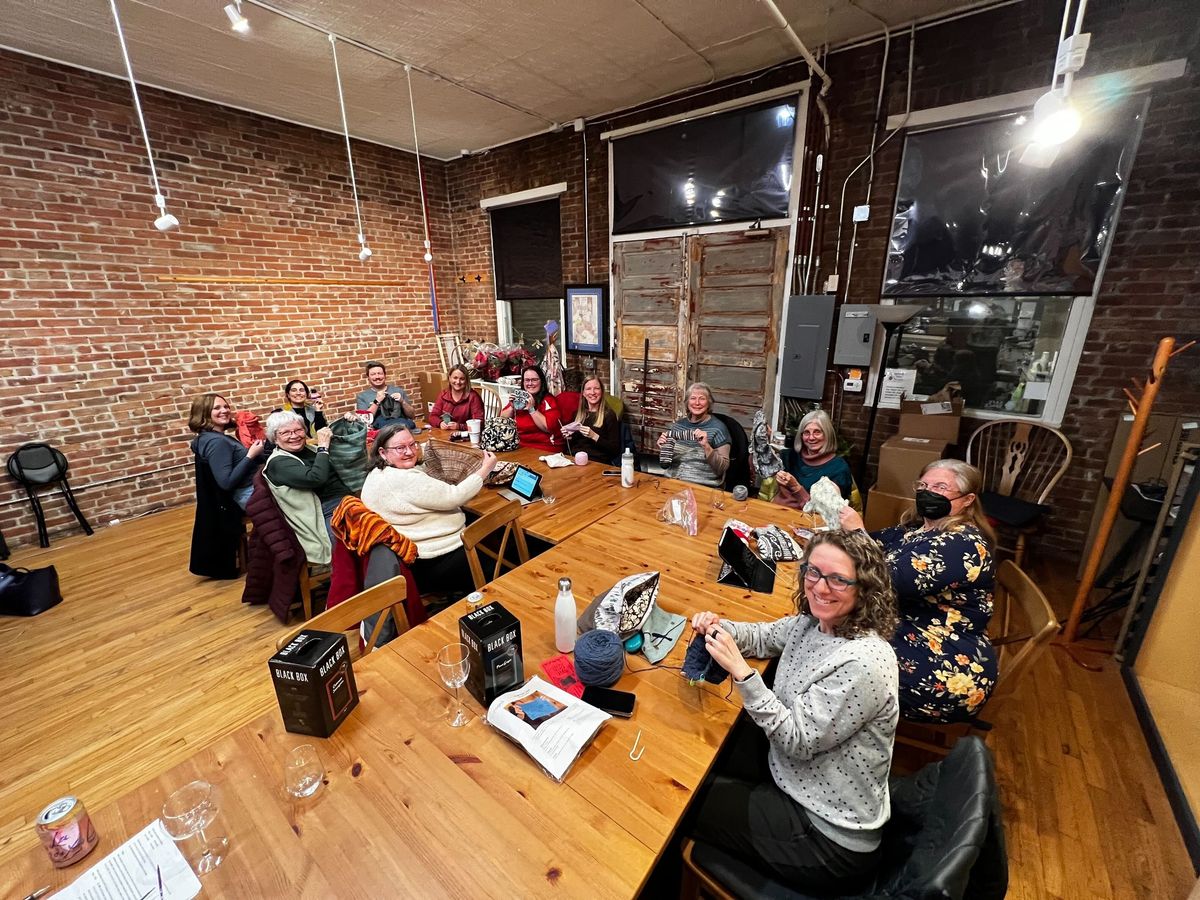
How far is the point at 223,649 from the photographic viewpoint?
262cm

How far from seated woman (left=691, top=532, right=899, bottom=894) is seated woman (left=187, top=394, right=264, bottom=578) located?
9.93 ft

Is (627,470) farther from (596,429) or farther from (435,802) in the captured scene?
(435,802)

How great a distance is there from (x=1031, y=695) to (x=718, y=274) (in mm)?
3508

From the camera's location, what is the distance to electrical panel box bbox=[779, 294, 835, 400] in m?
3.72

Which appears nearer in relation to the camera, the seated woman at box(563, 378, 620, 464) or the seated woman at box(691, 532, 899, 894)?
the seated woman at box(691, 532, 899, 894)

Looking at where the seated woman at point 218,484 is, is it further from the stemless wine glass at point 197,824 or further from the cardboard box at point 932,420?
the cardboard box at point 932,420

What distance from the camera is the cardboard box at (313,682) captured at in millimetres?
1180

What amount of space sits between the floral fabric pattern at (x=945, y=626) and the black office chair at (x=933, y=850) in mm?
398

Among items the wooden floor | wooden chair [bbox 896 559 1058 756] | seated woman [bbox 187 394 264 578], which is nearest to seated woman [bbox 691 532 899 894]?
wooden chair [bbox 896 559 1058 756]

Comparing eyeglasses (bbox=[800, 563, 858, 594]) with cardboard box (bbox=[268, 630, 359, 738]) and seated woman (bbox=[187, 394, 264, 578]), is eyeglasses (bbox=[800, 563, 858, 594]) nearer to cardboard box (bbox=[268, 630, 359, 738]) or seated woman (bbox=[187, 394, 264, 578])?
cardboard box (bbox=[268, 630, 359, 738])

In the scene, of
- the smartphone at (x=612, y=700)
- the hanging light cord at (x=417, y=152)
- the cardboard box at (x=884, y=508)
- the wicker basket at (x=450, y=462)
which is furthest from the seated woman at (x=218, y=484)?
the cardboard box at (x=884, y=508)

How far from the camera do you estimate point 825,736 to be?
3.66ft

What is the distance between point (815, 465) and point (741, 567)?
1418mm

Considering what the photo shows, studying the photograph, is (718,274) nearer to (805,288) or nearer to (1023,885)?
(805,288)
